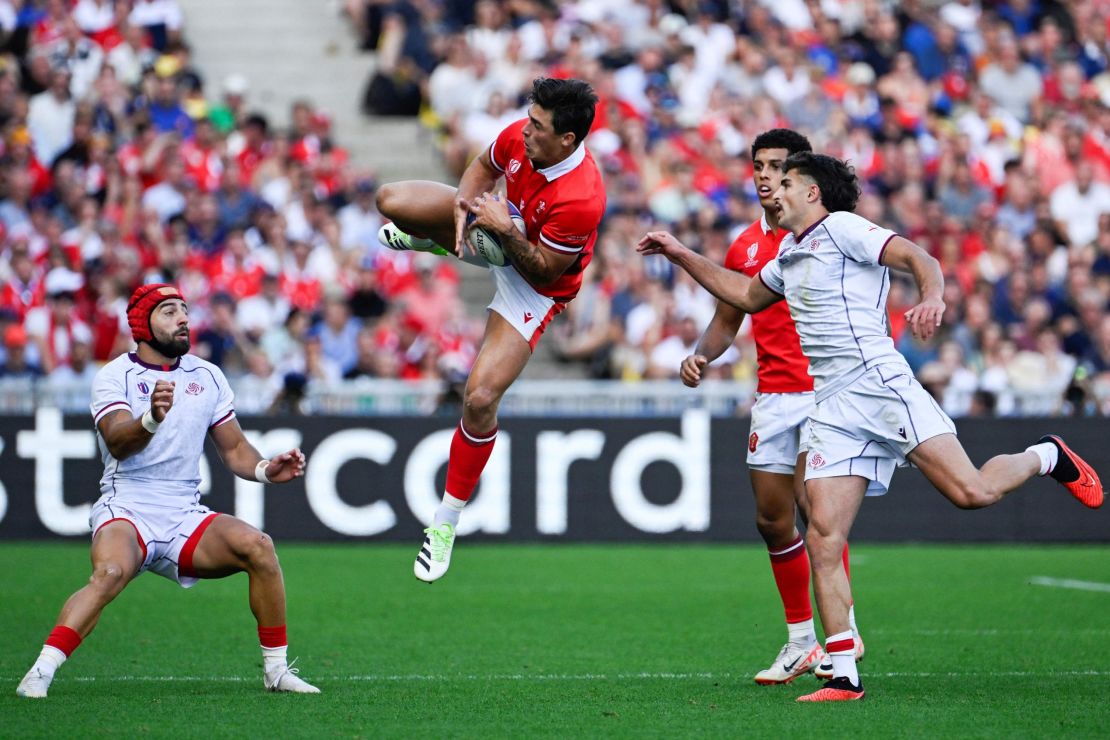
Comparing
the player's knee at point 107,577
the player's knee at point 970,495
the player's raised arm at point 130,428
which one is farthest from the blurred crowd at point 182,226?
the player's knee at point 970,495

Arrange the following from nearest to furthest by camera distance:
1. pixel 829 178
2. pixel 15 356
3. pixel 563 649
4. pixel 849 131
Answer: pixel 829 178 < pixel 563 649 < pixel 15 356 < pixel 849 131

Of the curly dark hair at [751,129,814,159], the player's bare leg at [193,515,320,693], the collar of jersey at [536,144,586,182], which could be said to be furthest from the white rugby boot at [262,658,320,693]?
the curly dark hair at [751,129,814,159]

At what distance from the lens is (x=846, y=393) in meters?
7.73

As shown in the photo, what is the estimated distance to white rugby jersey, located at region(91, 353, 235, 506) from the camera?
7.98 m

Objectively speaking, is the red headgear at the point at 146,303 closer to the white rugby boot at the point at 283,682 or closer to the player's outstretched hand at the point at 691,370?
the white rugby boot at the point at 283,682

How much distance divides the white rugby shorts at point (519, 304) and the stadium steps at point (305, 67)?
11.3 m

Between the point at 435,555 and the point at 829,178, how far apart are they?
9.24ft

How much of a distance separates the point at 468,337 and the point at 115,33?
662cm

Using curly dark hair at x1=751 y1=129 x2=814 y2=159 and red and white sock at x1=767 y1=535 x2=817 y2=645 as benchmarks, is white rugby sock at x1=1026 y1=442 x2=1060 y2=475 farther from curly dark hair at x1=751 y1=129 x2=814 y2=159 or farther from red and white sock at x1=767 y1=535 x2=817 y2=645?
curly dark hair at x1=751 y1=129 x2=814 y2=159

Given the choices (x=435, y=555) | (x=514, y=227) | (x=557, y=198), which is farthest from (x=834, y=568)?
(x=557, y=198)

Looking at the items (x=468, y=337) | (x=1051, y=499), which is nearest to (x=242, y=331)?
(x=468, y=337)

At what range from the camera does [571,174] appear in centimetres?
856

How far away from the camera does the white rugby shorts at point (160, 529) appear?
25.9 ft

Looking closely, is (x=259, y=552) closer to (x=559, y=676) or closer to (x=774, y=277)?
(x=559, y=676)
